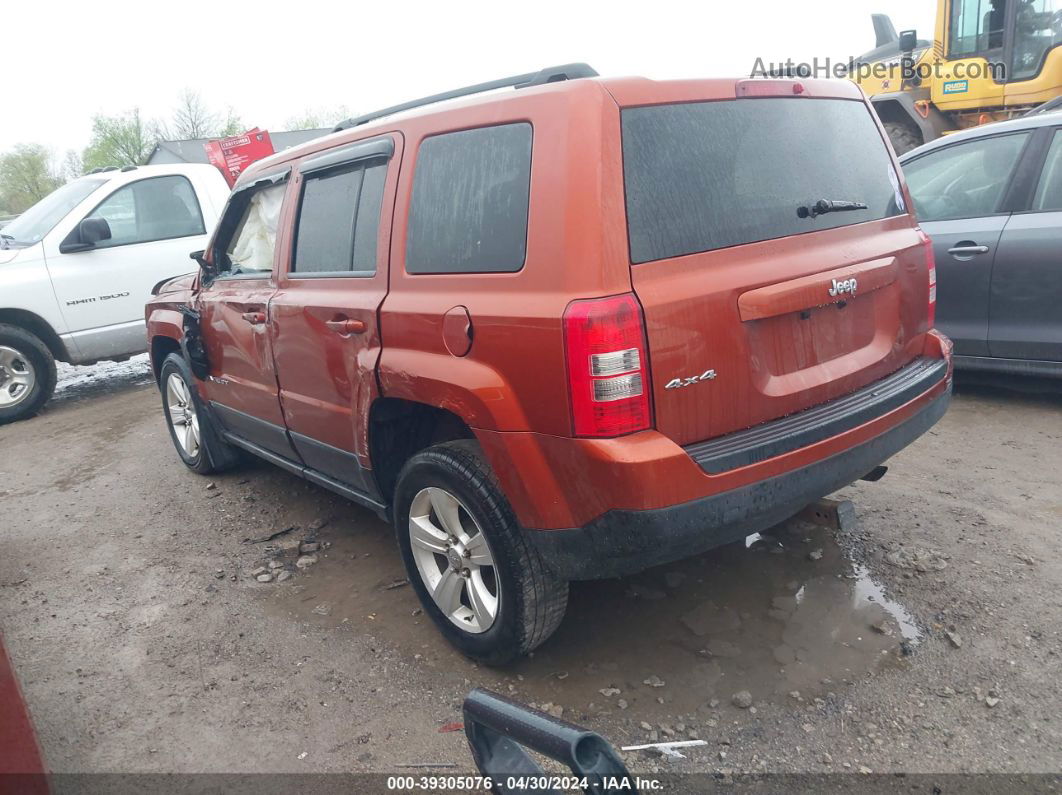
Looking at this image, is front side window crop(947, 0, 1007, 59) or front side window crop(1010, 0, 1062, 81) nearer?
front side window crop(1010, 0, 1062, 81)

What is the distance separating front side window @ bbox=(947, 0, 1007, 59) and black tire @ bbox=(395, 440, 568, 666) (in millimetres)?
10601

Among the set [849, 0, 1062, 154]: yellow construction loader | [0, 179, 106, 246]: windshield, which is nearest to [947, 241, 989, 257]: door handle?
[849, 0, 1062, 154]: yellow construction loader

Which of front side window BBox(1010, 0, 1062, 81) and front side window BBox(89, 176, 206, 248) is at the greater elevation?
front side window BBox(1010, 0, 1062, 81)

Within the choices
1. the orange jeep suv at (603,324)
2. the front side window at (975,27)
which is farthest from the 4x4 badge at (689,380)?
the front side window at (975,27)

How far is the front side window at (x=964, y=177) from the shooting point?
4.86 m

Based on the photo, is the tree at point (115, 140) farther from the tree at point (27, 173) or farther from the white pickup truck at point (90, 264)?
the white pickup truck at point (90, 264)

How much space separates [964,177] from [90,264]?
7166 millimetres

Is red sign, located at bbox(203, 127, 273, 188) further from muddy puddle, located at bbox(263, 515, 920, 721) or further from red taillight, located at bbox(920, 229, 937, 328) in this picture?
red taillight, located at bbox(920, 229, 937, 328)

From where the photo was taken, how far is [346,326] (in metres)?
3.09

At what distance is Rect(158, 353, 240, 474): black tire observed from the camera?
16.0 feet

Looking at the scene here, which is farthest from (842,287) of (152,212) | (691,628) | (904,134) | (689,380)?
(904,134)

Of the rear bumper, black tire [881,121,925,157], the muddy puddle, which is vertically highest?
black tire [881,121,925,157]

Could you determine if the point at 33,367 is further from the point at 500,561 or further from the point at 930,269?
the point at 930,269

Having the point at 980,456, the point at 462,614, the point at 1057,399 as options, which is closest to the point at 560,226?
the point at 462,614
